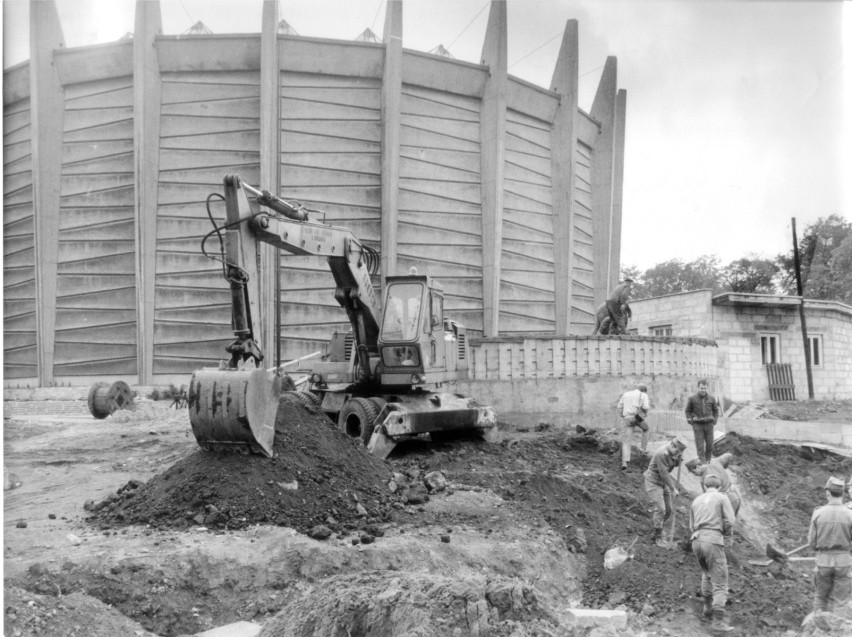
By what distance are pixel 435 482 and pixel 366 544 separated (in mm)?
2577

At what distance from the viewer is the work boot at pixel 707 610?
686cm

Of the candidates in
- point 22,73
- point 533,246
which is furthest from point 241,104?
point 533,246

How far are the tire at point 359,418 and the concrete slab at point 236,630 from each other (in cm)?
552

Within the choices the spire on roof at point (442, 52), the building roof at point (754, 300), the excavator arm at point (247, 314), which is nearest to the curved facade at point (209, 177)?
the spire on roof at point (442, 52)

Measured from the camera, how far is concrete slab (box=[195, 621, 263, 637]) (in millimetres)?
5293

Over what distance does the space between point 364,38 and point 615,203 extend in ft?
42.8

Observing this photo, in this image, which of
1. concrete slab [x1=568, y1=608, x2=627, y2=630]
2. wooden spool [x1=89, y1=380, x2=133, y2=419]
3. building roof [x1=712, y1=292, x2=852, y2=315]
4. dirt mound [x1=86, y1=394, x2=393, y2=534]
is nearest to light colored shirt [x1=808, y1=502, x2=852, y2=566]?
concrete slab [x1=568, y1=608, x2=627, y2=630]

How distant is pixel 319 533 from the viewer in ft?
23.8

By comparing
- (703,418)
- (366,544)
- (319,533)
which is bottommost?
(366,544)

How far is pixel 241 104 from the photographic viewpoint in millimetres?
22547

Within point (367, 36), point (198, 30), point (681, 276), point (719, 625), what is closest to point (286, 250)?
point (719, 625)

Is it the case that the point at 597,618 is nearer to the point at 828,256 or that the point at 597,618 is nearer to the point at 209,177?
the point at 828,256

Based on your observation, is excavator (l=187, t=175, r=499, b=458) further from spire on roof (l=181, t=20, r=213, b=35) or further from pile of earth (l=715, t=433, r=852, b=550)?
spire on roof (l=181, t=20, r=213, b=35)

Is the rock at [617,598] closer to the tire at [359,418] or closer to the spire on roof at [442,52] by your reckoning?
the tire at [359,418]
